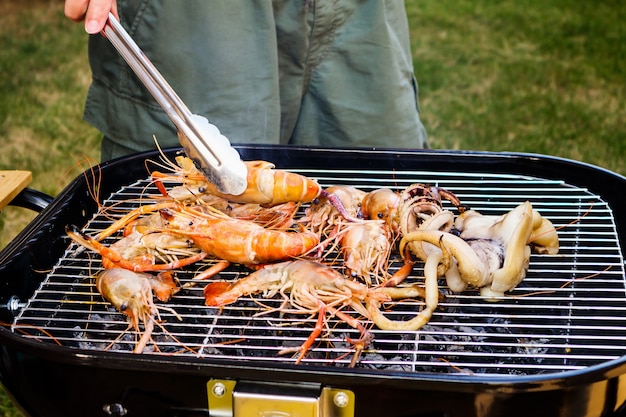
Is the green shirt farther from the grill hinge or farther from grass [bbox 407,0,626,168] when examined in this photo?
grass [bbox 407,0,626,168]

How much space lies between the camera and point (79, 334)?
216 cm

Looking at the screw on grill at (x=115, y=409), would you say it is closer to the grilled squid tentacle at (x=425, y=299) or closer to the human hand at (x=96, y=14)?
the grilled squid tentacle at (x=425, y=299)

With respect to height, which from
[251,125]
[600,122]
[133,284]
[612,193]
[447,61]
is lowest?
[133,284]

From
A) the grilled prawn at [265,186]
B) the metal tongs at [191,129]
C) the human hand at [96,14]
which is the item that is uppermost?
the human hand at [96,14]

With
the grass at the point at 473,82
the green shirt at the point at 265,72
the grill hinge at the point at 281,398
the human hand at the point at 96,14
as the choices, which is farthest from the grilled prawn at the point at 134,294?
the grass at the point at 473,82

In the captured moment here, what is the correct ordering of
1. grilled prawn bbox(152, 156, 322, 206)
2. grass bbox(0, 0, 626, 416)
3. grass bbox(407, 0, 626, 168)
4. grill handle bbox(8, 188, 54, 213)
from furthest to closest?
1. grass bbox(407, 0, 626, 168)
2. grass bbox(0, 0, 626, 416)
3. grill handle bbox(8, 188, 54, 213)
4. grilled prawn bbox(152, 156, 322, 206)

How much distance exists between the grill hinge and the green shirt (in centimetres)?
171

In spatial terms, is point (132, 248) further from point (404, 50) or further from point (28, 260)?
point (404, 50)

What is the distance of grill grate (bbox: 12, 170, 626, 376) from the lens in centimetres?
202

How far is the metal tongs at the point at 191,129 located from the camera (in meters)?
2.28

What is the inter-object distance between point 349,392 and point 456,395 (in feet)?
0.86

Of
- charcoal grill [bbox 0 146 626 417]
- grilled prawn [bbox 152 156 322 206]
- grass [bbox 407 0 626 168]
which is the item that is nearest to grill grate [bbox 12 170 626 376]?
charcoal grill [bbox 0 146 626 417]

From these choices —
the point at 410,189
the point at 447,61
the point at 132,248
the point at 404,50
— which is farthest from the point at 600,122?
the point at 132,248

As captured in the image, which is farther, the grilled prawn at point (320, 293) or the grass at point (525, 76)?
the grass at point (525, 76)
